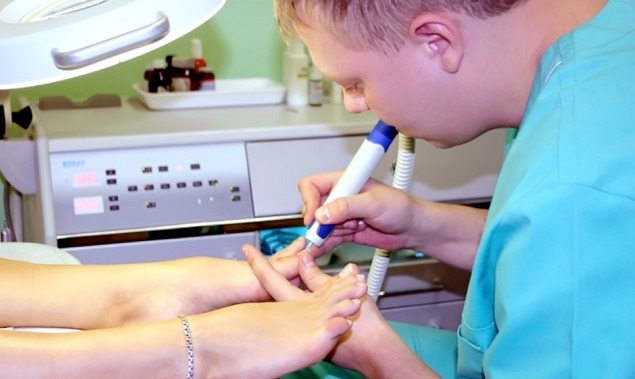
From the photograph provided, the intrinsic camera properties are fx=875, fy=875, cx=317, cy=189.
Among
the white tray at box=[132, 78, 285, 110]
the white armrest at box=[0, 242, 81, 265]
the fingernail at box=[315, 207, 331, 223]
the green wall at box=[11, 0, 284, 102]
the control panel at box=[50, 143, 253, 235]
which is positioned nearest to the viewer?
the fingernail at box=[315, 207, 331, 223]

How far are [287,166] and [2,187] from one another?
69cm

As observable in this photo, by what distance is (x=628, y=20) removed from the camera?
942 mm

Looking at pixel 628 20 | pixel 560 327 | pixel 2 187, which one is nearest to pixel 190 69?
pixel 2 187

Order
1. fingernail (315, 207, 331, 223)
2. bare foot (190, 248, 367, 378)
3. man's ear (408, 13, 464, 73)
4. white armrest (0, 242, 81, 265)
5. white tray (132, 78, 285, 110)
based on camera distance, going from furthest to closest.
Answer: white tray (132, 78, 285, 110) < white armrest (0, 242, 81, 265) < fingernail (315, 207, 331, 223) < bare foot (190, 248, 367, 378) < man's ear (408, 13, 464, 73)

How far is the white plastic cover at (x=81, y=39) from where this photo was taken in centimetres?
80

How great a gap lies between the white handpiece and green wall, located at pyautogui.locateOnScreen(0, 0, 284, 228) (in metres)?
0.86

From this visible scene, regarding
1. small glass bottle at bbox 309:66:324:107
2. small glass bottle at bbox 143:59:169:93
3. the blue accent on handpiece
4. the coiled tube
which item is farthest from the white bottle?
the blue accent on handpiece

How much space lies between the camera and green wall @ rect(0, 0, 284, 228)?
2.03 meters

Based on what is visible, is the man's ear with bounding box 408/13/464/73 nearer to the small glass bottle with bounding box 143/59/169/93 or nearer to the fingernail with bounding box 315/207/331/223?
the fingernail with bounding box 315/207/331/223

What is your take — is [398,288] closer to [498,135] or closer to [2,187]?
[498,135]

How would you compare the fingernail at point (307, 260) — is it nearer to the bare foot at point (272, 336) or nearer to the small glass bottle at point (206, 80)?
the bare foot at point (272, 336)

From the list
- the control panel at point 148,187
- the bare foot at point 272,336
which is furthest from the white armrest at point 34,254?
the bare foot at point 272,336

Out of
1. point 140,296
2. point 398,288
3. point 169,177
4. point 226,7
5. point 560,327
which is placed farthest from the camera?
point 226,7

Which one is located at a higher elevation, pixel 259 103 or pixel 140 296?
pixel 259 103
